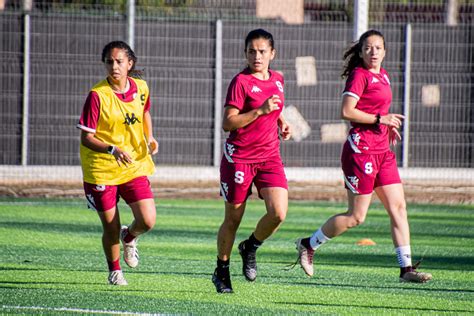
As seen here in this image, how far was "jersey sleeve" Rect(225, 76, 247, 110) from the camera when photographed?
8.63 m

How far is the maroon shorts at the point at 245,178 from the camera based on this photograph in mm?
8773

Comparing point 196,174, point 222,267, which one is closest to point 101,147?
point 222,267

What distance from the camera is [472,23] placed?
21250 millimetres

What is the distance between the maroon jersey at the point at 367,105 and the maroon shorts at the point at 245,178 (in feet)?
3.30

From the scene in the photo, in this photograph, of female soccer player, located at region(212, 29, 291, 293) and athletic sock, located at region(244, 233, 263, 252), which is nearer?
female soccer player, located at region(212, 29, 291, 293)

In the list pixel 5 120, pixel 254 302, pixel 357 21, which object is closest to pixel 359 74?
pixel 254 302

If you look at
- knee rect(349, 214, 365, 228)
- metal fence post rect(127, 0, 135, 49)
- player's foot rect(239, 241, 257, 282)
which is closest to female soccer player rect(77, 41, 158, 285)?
player's foot rect(239, 241, 257, 282)

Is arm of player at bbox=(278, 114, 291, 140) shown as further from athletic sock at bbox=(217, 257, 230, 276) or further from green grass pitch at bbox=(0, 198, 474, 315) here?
green grass pitch at bbox=(0, 198, 474, 315)

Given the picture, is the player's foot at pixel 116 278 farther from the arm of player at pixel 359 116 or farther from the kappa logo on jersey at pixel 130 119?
the arm of player at pixel 359 116

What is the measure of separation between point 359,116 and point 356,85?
0.28 metres

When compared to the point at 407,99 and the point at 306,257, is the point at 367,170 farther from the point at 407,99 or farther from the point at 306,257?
the point at 407,99

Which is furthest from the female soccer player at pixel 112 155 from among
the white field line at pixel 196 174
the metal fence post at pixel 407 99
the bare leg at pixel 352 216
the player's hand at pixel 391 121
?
the metal fence post at pixel 407 99

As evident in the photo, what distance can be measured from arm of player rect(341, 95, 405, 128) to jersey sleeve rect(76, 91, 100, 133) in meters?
2.01

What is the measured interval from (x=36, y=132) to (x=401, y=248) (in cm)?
1178
